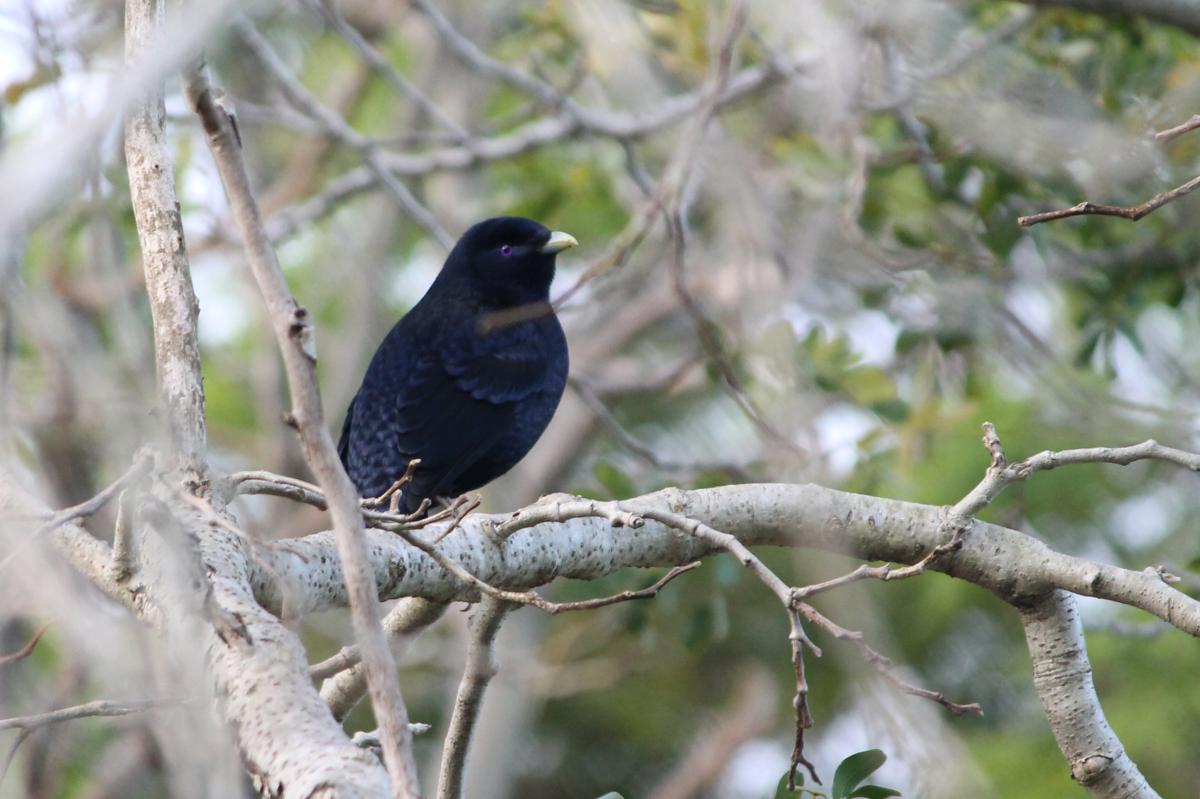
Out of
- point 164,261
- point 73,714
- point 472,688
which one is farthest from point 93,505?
point 472,688

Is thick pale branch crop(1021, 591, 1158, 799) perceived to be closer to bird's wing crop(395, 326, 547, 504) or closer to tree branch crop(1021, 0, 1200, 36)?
tree branch crop(1021, 0, 1200, 36)

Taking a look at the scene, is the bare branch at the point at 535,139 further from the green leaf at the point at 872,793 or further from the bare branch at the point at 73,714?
the bare branch at the point at 73,714

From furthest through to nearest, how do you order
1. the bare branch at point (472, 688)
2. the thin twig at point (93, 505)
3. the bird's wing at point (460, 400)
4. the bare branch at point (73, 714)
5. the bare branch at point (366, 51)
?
the bare branch at point (366, 51) < the bird's wing at point (460, 400) < the bare branch at point (472, 688) < the bare branch at point (73, 714) < the thin twig at point (93, 505)

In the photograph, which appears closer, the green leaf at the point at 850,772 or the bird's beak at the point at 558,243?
the green leaf at the point at 850,772

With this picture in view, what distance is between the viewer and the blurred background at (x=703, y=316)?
11.0 feet

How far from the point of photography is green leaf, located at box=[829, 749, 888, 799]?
8.11 ft

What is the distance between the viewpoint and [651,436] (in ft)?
29.1

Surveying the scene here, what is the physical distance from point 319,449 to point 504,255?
4.06m

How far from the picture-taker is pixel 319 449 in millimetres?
1536

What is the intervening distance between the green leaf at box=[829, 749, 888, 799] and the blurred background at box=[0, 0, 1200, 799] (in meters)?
0.06

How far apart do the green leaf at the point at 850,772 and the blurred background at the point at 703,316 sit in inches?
2.2

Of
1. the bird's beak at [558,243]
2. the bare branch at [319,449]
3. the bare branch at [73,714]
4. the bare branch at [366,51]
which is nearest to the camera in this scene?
the bare branch at [319,449]

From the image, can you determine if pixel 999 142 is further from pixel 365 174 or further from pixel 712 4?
pixel 365 174

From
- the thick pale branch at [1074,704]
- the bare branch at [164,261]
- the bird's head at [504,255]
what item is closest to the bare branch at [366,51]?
the bird's head at [504,255]
